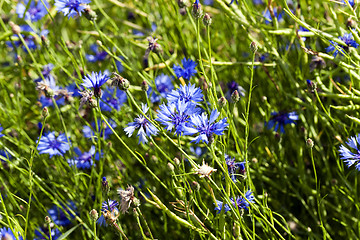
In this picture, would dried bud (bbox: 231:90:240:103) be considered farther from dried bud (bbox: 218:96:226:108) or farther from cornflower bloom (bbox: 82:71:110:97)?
cornflower bloom (bbox: 82:71:110:97)

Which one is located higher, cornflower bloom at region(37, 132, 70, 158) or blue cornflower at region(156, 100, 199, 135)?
cornflower bloom at region(37, 132, 70, 158)

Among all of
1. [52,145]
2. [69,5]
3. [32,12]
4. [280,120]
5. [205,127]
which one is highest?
[32,12]

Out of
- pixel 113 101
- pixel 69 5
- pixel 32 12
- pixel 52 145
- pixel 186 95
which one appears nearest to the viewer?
pixel 186 95

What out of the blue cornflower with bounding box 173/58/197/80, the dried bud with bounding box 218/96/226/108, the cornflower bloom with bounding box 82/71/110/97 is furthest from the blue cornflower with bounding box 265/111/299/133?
the cornflower bloom with bounding box 82/71/110/97

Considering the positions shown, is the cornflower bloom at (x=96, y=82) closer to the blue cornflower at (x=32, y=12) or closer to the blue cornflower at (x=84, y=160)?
the blue cornflower at (x=84, y=160)

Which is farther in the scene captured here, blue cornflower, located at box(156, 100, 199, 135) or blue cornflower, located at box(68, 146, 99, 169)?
blue cornflower, located at box(68, 146, 99, 169)

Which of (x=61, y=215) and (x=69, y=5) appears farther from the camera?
(x=61, y=215)

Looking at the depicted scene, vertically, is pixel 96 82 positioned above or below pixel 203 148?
above

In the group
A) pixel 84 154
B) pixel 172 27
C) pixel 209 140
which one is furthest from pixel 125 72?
pixel 209 140

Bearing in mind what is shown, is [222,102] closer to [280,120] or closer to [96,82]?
[96,82]

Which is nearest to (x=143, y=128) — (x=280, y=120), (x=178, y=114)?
(x=178, y=114)

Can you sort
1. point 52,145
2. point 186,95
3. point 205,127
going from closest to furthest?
point 205,127
point 186,95
point 52,145
